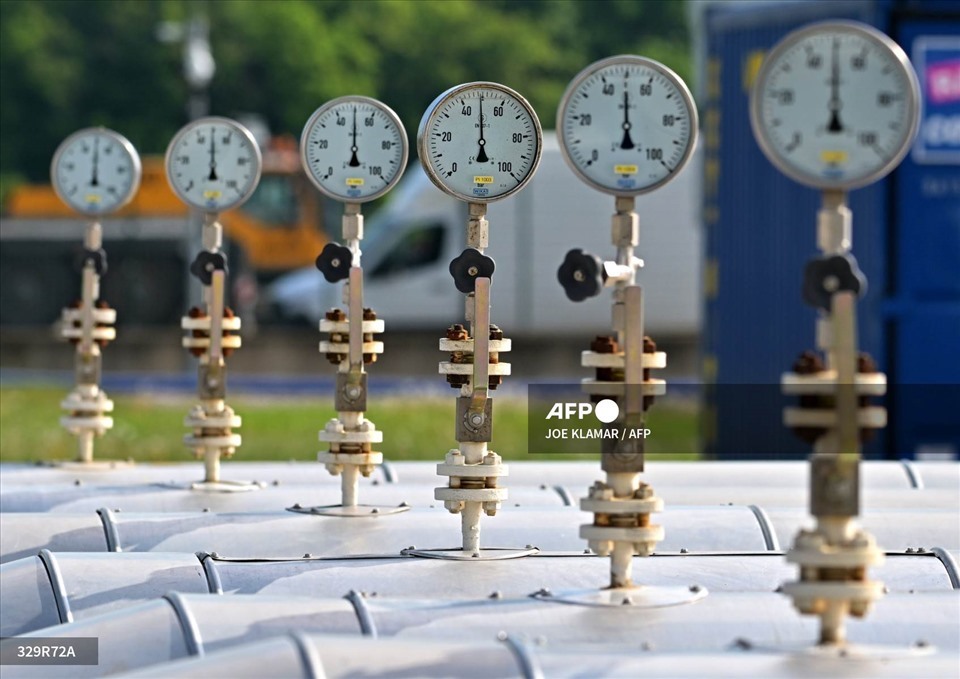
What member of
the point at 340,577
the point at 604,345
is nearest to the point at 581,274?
the point at 604,345

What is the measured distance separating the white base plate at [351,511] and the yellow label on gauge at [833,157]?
11.2 feet

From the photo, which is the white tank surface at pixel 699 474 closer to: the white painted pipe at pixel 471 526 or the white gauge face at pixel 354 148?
the white gauge face at pixel 354 148

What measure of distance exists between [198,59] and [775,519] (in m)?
20.7

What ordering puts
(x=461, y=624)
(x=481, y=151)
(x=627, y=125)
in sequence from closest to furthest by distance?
(x=461, y=624) < (x=627, y=125) < (x=481, y=151)

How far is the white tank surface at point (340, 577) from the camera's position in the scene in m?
6.50

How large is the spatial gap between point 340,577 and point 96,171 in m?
4.33

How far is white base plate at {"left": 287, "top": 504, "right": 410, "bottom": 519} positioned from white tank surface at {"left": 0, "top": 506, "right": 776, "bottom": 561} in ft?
0.19

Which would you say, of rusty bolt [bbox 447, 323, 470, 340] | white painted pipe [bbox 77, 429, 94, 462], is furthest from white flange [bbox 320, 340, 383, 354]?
white painted pipe [bbox 77, 429, 94, 462]

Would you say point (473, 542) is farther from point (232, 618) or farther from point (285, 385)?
point (285, 385)

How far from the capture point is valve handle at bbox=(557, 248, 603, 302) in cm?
571

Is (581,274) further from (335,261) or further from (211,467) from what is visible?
(211,467)

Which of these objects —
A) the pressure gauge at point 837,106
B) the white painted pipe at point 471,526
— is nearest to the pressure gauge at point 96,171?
the white painted pipe at point 471,526

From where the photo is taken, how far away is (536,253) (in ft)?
86.9

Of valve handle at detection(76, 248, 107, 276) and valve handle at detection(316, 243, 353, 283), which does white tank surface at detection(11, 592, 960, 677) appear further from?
valve handle at detection(76, 248, 107, 276)
